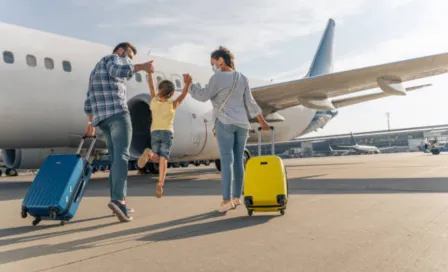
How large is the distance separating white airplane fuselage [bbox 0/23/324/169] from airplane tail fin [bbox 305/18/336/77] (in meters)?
8.46

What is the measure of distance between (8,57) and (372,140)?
91.0 m

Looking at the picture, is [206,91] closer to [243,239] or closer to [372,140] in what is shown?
[243,239]

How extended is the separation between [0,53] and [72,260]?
5.64 meters

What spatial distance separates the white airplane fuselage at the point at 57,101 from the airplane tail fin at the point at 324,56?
8460 mm

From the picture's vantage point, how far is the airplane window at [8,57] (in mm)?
6214

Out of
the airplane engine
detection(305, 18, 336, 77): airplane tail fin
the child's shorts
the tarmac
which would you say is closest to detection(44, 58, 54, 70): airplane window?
the airplane engine

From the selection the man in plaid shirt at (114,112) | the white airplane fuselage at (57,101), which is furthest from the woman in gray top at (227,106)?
the white airplane fuselage at (57,101)

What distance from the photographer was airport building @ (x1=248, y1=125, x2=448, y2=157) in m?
74.8

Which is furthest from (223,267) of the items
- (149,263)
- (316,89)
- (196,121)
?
(316,89)

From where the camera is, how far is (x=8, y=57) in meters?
6.26

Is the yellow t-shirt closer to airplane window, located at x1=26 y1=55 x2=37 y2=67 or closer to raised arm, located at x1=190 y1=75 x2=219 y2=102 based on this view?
raised arm, located at x1=190 y1=75 x2=219 y2=102

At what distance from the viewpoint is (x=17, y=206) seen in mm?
4328

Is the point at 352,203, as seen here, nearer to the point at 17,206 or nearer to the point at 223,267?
the point at 223,267

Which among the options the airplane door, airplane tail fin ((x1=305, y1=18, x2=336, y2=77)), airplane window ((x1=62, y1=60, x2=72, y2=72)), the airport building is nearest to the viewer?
airplane window ((x1=62, y1=60, x2=72, y2=72))
